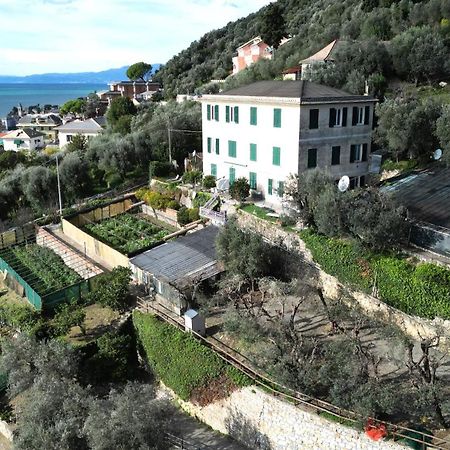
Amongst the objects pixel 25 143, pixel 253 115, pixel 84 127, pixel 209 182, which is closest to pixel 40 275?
pixel 209 182

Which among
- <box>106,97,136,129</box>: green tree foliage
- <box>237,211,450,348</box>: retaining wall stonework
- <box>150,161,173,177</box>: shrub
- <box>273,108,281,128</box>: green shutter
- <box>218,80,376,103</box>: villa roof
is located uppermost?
<box>218,80,376,103</box>: villa roof

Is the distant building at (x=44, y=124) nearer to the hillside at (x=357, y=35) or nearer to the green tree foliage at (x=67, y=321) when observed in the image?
the hillside at (x=357, y=35)

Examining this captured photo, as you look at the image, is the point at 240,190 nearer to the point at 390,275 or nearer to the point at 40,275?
the point at 390,275

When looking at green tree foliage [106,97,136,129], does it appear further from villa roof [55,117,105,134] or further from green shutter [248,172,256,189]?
green shutter [248,172,256,189]

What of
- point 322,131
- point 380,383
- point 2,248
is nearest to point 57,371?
point 380,383

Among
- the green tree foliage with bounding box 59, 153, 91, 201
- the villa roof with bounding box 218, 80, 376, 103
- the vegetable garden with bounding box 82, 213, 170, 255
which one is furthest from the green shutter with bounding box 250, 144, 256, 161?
the green tree foliage with bounding box 59, 153, 91, 201

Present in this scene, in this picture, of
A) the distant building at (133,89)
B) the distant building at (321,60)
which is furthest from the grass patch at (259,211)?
the distant building at (133,89)
